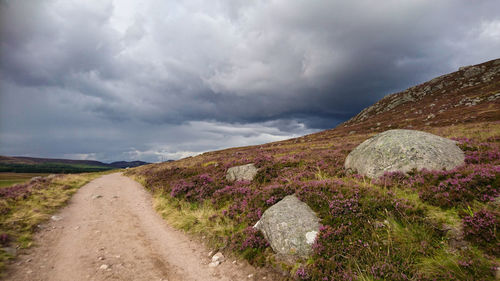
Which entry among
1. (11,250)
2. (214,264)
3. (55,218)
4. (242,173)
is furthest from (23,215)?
(242,173)

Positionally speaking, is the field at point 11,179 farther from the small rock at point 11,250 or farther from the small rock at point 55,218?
the small rock at point 11,250

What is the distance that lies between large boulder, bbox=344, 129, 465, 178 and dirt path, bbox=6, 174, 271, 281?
7.93m

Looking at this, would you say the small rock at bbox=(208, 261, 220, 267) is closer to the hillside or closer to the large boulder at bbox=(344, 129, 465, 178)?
the hillside

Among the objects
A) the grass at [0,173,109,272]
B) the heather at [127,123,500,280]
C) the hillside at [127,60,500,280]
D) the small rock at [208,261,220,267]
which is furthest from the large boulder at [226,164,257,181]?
the grass at [0,173,109,272]

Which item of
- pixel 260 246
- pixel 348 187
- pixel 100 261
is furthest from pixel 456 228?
pixel 100 261

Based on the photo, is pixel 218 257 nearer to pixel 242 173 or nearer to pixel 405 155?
pixel 242 173

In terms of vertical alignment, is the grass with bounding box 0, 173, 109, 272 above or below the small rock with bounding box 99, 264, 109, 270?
above

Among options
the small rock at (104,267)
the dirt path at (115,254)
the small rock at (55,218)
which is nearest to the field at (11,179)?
the small rock at (55,218)

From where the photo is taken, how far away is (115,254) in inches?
275

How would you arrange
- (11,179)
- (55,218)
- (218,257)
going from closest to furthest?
1. (218,257)
2. (55,218)
3. (11,179)

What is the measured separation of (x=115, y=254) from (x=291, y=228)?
6.36 meters

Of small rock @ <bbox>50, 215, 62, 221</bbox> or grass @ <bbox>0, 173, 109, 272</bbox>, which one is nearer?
grass @ <bbox>0, 173, 109, 272</bbox>

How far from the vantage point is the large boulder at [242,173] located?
13.5 metres

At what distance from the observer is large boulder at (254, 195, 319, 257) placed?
19.5 feet
